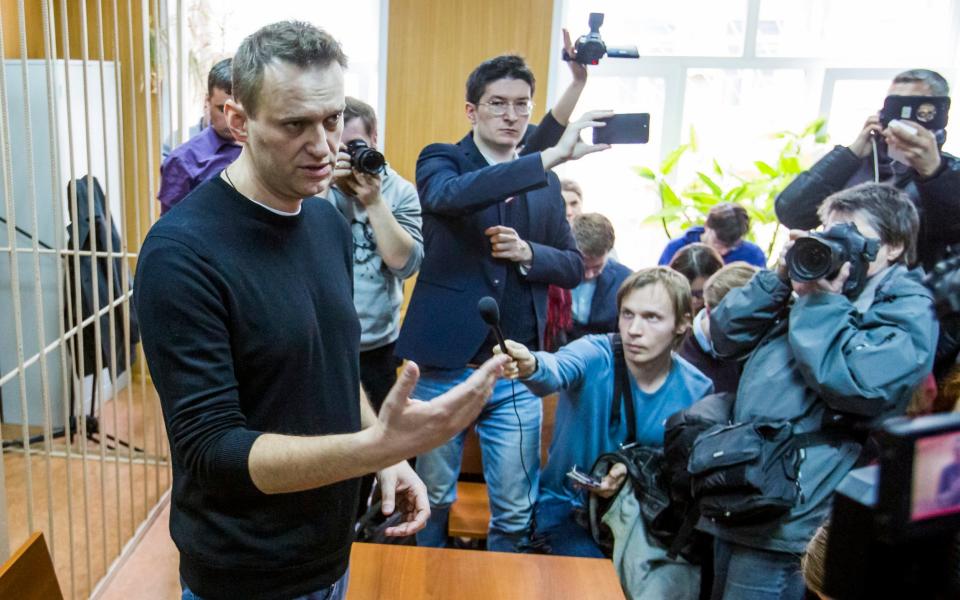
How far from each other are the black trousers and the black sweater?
1.11m

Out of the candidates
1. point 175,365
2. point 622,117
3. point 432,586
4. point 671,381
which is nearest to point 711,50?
point 622,117

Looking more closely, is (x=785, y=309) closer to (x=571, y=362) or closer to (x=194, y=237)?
(x=571, y=362)

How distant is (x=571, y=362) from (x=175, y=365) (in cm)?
128

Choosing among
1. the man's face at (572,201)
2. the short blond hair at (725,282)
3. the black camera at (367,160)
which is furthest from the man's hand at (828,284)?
the man's face at (572,201)

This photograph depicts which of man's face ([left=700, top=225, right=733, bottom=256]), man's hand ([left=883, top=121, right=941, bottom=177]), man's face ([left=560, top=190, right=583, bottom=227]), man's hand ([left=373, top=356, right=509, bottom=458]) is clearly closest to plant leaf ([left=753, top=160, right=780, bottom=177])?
man's face ([left=700, top=225, right=733, bottom=256])

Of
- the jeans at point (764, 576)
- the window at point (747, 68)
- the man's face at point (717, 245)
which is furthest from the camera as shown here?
the window at point (747, 68)

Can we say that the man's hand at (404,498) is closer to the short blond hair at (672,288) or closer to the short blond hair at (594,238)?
the short blond hair at (672,288)

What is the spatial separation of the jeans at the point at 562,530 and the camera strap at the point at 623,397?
0.26 meters

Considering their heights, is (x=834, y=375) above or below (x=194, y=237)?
below

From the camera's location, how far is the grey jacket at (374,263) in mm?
2344

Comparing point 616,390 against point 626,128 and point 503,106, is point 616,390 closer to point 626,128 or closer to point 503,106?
point 626,128

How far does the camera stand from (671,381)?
2.22 m

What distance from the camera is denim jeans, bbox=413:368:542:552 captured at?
2.21 meters

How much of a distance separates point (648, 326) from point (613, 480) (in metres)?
0.42
